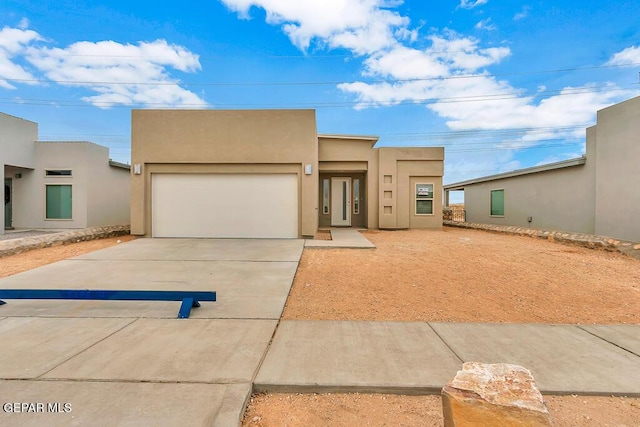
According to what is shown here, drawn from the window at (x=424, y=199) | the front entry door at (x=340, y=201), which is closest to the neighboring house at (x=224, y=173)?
the front entry door at (x=340, y=201)

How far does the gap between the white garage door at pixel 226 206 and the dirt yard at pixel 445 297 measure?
9.83 ft

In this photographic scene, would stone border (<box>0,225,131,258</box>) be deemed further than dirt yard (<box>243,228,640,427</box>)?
Yes

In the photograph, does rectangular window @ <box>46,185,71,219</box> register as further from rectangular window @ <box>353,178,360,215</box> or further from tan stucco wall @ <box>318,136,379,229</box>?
rectangular window @ <box>353,178,360,215</box>

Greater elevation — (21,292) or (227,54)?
(227,54)

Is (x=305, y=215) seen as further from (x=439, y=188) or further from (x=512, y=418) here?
(x=512, y=418)

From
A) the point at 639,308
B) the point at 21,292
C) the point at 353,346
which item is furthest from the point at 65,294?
the point at 639,308

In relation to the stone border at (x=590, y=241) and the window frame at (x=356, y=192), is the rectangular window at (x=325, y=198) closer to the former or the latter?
the window frame at (x=356, y=192)

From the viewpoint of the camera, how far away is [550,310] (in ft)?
14.5

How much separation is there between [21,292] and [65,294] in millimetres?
693

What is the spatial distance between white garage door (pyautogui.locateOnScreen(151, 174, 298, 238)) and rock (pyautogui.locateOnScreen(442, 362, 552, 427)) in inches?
363

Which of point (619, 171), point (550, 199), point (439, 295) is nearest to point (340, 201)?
point (550, 199)

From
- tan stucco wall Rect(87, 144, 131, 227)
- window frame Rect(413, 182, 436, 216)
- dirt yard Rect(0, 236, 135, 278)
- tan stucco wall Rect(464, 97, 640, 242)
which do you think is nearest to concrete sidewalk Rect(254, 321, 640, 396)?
dirt yard Rect(0, 236, 135, 278)

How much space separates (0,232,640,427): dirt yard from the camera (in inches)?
89.5

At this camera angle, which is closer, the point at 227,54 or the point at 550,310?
the point at 550,310
